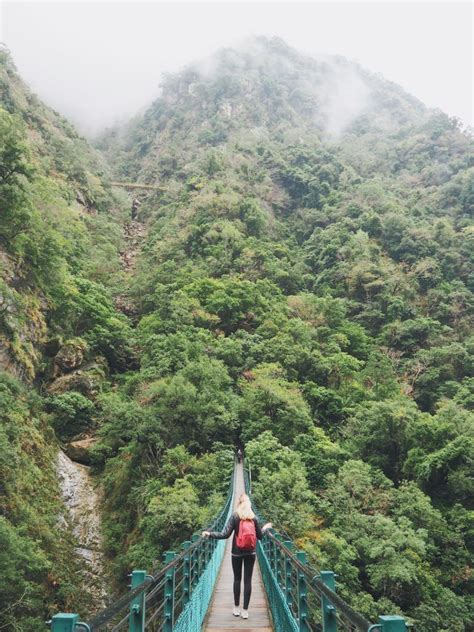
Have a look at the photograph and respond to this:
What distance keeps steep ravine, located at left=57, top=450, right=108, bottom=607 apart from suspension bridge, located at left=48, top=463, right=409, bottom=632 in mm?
8104

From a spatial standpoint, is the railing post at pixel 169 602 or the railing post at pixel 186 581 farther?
the railing post at pixel 186 581

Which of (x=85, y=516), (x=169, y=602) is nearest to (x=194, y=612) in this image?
(x=169, y=602)

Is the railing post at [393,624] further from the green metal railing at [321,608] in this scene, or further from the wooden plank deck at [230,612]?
the wooden plank deck at [230,612]

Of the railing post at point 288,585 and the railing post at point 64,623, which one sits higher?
the railing post at point 64,623

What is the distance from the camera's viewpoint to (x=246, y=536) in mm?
4531

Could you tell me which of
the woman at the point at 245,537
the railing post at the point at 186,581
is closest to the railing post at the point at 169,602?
the railing post at the point at 186,581

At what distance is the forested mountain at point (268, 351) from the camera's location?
14172 millimetres

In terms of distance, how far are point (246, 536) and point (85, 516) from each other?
14.5 m

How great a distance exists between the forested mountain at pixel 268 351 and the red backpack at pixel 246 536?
28.5 ft

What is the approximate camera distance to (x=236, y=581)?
15.6ft

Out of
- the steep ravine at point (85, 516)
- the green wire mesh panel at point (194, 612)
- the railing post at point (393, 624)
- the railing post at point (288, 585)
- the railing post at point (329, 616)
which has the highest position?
the railing post at point (393, 624)

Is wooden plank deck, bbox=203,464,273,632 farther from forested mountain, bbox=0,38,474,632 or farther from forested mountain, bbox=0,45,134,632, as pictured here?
forested mountain, bbox=0,45,134,632

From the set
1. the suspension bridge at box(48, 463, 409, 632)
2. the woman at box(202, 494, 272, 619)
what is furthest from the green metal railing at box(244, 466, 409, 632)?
the woman at box(202, 494, 272, 619)

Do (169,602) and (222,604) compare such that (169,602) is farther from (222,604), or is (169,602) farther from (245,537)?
(222,604)
